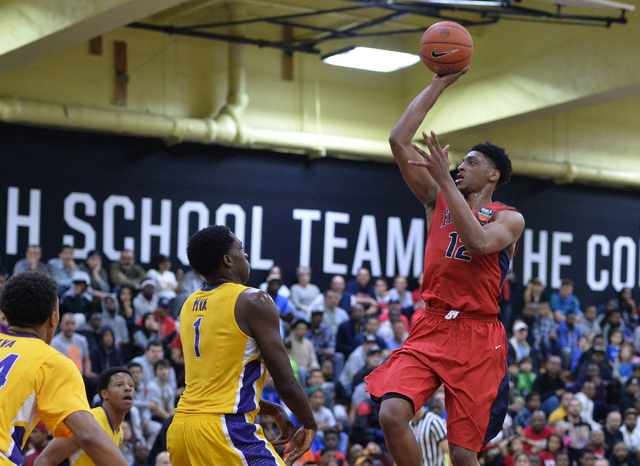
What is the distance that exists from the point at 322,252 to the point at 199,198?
246 centimetres

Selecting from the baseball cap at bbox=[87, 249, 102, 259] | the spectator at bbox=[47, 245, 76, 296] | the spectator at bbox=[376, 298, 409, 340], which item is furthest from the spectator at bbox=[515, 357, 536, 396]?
the spectator at bbox=[47, 245, 76, 296]

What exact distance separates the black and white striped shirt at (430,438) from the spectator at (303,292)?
488 cm

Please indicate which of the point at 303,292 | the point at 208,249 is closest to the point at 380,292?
the point at 303,292

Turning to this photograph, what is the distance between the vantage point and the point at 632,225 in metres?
19.1

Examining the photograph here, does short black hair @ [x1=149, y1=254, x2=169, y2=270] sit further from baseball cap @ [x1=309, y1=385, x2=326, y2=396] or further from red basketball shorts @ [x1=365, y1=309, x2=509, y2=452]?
red basketball shorts @ [x1=365, y1=309, x2=509, y2=452]

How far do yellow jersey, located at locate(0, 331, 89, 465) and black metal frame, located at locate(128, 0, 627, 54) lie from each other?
993 centimetres

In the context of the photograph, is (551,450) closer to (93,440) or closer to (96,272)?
(96,272)

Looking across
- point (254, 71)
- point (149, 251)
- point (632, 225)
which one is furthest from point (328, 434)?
Result: point (632, 225)

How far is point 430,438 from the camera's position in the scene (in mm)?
9164

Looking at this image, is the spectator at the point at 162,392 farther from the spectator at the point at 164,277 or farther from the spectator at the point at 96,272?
the spectator at the point at 96,272

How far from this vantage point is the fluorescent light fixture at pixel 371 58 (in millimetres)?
13695

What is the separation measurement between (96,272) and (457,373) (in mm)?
8943

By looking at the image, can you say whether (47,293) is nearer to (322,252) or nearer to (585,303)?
(322,252)

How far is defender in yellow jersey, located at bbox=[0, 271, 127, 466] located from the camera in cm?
329
